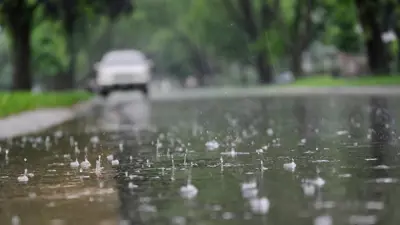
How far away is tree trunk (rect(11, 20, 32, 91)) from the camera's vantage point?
32.4 meters

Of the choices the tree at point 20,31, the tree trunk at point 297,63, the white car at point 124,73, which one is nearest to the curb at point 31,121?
the tree at point 20,31

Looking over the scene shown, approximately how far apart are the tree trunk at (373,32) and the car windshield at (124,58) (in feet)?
34.1

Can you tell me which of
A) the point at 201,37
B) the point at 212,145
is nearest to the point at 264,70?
the point at 201,37

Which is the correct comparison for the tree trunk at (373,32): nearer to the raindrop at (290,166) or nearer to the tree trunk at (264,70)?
the tree trunk at (264,70)

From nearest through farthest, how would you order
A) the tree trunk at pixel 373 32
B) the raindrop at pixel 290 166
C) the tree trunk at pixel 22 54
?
the raindrop at pixel 290 166 < the tree trunk at pixel 22 54 < the tree trunk at pixel 373 32

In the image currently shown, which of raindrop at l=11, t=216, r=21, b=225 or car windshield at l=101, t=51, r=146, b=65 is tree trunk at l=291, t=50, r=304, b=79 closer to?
car windshield at l=101, t=51, r=146, b=65

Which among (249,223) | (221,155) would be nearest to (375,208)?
(249,223)

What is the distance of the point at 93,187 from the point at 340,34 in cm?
4709

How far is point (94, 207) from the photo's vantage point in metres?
6.66

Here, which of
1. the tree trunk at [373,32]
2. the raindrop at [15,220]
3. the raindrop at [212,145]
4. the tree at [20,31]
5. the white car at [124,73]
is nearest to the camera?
the raindrop at [15,220]

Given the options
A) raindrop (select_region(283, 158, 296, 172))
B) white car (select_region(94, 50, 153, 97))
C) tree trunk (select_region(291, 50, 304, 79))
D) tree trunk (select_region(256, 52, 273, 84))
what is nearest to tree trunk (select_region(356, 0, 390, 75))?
white car (select_region(94, 50, 153, 97))

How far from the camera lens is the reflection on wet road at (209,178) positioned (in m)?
6.11

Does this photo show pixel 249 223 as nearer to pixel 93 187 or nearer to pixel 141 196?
pixel 141 196

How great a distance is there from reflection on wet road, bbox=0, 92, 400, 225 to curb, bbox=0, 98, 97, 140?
119 inches
